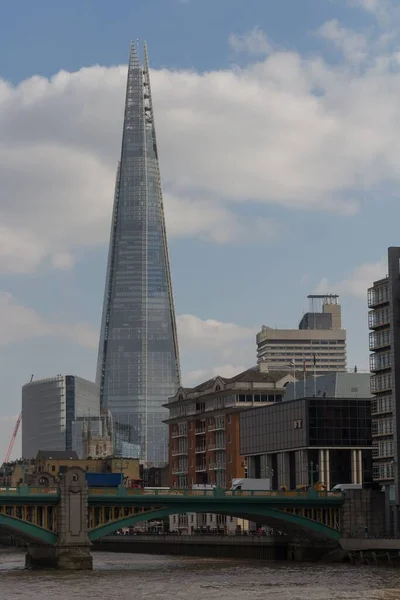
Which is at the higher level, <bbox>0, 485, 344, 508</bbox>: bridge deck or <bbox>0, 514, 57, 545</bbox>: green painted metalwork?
<bbox>0, 485, 344, 508</bbox>: bridge deck

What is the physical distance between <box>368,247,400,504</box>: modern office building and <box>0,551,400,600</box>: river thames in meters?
18.9

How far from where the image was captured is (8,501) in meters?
149

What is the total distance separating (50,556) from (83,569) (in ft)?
20.4

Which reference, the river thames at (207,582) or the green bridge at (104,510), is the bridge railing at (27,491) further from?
the river thames at (207,582)

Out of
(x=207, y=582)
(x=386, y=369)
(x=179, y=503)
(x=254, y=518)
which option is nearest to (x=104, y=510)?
(x=179, y=503)

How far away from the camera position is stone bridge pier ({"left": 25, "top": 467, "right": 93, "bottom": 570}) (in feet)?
491

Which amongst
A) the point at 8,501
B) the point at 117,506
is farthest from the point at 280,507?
the point at 8,501

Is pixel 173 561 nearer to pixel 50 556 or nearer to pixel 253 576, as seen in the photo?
pixel 50 556

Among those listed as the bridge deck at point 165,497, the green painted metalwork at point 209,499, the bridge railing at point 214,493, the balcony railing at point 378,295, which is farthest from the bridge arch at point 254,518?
the balcony railing at point 378,295

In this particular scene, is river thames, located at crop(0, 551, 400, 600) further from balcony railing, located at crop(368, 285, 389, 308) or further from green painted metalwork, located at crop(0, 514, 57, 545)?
balcony railing, located at crop(368, 285, 389, 308)

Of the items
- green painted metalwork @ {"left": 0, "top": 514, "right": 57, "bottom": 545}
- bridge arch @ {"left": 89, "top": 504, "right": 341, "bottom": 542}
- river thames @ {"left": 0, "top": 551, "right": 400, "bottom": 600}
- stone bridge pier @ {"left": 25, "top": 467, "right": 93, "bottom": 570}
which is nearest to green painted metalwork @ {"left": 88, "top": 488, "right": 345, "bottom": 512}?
bridge arch @ {"left": 89, "top": 504, "right": 341, "bottom": 542}

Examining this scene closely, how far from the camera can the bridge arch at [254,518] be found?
510ft

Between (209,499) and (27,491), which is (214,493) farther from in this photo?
(27,491)

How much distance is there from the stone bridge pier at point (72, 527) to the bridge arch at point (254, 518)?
2.26 metres
